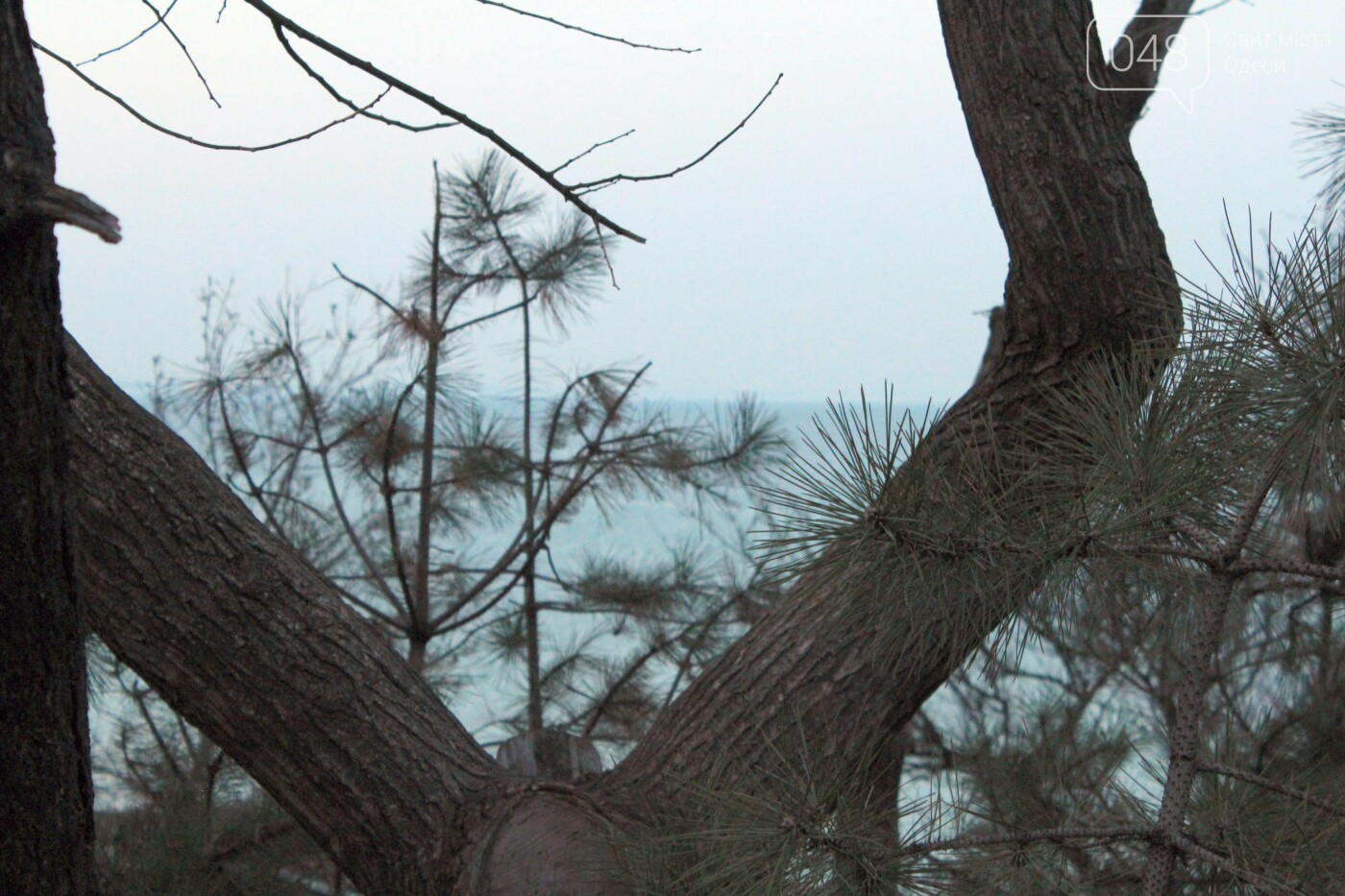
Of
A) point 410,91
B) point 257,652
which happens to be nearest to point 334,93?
point 410,91

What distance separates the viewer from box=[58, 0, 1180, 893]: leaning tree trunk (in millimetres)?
1071

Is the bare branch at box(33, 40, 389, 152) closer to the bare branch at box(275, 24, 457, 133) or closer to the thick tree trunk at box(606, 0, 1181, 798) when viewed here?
the bare branch at box(275, 24, 457, 133)

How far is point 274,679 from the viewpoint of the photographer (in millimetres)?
1081

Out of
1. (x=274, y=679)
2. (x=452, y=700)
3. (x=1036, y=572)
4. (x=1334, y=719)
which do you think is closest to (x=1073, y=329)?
(x=1036, y=572)

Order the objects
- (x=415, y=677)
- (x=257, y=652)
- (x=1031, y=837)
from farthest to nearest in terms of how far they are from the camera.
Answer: (x=415, y=677), (x=257, y=652), (x=1031, y=837)

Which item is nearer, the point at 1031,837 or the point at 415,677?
the point at 1031,837

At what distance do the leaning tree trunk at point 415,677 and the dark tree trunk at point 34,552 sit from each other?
0.39 meters

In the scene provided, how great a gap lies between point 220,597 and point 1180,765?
82 cm

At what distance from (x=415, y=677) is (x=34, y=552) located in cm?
61

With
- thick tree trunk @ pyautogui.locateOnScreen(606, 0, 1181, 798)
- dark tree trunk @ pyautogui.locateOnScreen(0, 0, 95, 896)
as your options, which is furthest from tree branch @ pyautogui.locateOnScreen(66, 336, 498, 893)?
dark tree trunk @ pyautogui.locateOnScreen(0, 0, 95, 896)

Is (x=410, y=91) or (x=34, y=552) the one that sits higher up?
(x=410, y=91)

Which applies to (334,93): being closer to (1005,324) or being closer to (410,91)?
(410,91)

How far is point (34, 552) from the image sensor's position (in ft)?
2.04

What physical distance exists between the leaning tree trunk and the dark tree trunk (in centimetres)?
39
